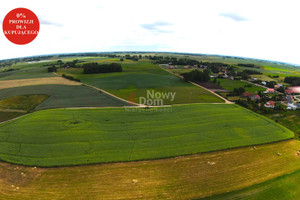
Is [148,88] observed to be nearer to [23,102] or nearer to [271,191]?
[23,102]

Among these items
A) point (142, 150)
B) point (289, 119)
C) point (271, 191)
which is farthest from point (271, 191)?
point (289, 119)

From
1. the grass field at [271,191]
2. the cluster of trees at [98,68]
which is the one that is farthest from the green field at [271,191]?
the cluster of trees at [98,68]

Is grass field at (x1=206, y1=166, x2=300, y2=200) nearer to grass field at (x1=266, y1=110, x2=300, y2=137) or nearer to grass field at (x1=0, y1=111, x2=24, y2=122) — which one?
grass field at (x1=266, y1=110, x2=300, y2=137)

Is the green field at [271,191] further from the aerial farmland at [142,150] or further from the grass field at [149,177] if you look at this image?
the grass field at [149,177]

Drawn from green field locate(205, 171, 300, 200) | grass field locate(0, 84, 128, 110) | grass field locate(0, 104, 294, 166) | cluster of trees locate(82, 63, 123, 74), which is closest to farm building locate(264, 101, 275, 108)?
grass field locate(0, 104, 294, 166)

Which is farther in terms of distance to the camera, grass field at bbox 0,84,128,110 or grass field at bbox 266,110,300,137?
grass field at bbox 0,84,128,110

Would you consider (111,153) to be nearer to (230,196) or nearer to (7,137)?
(230,196)
